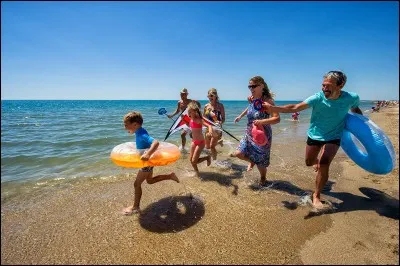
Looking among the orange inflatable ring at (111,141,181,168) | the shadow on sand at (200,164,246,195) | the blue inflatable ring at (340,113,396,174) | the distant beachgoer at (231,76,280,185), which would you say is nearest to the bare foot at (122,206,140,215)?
the orange inflatable ring at (111,141,181,168)

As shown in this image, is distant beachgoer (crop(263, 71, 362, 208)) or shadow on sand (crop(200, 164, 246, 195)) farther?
shadow on sand (crop(200, 164, 246, 195))

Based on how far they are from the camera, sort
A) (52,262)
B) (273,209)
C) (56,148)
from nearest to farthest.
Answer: (52,262) → (273,209) → (56,148)

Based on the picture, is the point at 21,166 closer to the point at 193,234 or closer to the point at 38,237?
the point at 38,237

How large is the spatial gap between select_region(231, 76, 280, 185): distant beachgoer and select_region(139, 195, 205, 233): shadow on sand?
145 cm

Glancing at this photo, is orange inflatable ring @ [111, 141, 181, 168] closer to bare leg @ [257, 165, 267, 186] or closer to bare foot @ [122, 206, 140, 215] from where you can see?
bare foot @ [122, 206, 140, 215]

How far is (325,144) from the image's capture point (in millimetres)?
4137

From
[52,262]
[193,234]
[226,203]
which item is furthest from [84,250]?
[226,203]

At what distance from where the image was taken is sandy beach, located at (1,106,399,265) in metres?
2.95

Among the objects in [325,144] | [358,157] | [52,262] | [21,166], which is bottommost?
[52,262]

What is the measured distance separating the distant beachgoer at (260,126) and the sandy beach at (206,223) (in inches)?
23.7

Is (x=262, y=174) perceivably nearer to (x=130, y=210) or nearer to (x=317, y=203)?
(x=317, y=203)

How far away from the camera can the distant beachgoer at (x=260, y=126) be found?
4.54 m

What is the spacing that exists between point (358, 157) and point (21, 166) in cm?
802

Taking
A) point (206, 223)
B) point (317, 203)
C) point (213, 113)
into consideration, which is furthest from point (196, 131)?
point (317, 203)
